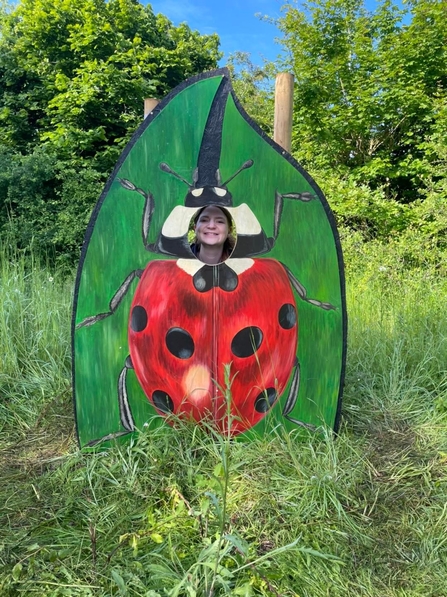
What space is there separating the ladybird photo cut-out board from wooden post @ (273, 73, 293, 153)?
1.43ft

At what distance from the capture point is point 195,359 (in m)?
1.75

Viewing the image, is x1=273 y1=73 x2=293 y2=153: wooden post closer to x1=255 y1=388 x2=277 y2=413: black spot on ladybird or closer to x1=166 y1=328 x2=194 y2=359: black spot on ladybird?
x1=166 y1=328 x2=194 y2=359: black spot on ladybird

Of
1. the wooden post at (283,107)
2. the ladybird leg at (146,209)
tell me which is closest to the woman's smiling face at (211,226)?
the ladybird leg at (146,209)

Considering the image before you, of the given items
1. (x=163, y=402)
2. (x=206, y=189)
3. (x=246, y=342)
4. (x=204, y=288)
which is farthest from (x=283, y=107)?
(x=163, y=402)

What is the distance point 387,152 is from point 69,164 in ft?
16.1

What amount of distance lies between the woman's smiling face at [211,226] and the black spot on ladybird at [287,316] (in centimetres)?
39

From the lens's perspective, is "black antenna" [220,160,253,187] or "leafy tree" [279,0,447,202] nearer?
"black antenna" [220,160,253,187]

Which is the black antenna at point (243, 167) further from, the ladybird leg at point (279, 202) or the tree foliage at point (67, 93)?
the tree foliage at point (67, 93)

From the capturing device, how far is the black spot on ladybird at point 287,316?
1763 mm

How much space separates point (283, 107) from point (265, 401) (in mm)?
1407

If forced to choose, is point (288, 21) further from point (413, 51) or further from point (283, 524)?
point (283, 524)

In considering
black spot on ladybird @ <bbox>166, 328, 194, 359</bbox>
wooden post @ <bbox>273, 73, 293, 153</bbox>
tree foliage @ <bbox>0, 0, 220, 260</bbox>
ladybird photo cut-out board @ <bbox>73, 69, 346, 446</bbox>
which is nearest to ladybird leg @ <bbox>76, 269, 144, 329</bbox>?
ladybird photo cut-out board @ <bbox>73, 69, 346, 446</bbox>

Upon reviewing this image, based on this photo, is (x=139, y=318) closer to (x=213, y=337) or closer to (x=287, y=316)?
(x=213, y=337)

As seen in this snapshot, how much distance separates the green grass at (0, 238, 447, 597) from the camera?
1.21 m
